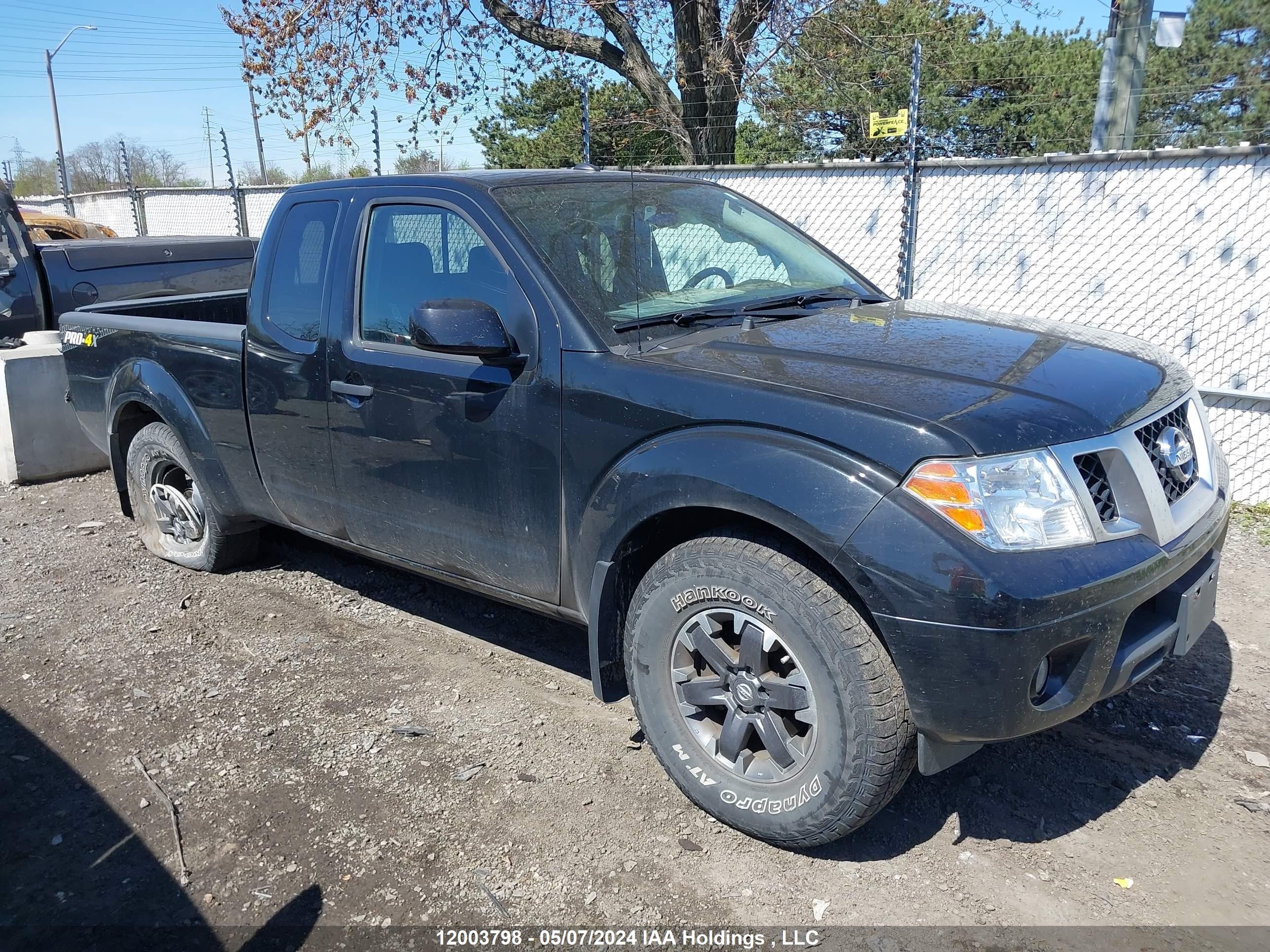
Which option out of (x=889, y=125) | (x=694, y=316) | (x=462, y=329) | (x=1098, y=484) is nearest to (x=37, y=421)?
(x=462, y=329)

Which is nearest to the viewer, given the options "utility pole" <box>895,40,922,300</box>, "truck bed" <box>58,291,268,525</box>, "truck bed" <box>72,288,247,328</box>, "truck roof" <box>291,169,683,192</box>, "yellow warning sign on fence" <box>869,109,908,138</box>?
"truck roof" <box>291,169,683,192</box>

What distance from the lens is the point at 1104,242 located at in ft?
21.0

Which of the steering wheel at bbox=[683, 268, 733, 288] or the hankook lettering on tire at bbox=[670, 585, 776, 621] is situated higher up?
the steering wheel at bbox=[683, 268, 733, 288]

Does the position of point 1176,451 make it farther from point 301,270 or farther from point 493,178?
point 301,270

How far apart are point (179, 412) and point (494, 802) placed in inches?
105

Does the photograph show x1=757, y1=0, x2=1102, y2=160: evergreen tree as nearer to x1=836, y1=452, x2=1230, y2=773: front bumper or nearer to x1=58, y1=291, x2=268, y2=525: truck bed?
x1=58, y1=291, x2=268, y2=525: truck bed

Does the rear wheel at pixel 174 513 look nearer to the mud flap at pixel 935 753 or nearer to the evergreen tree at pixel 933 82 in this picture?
the mud flap at pixel 935 753

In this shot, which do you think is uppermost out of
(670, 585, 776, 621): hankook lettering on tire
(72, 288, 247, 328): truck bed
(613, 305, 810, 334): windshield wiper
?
(613, 305, 810, 334): windshield wiper

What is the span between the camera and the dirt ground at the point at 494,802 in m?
2.73

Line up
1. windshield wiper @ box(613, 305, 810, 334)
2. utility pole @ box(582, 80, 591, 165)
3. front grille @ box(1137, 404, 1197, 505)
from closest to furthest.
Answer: front grille @ box(1137, 404, 1197, 505), windshield wiper @ box(613, 305, 810, 334), utility pole @ box(582, 80, 591, 165)

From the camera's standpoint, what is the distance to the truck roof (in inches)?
142

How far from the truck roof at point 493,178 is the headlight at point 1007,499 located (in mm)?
1971

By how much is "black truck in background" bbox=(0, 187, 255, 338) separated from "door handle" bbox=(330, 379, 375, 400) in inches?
202

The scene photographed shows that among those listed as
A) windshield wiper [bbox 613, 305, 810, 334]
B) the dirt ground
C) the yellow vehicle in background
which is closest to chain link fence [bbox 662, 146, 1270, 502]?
the dirt ground
